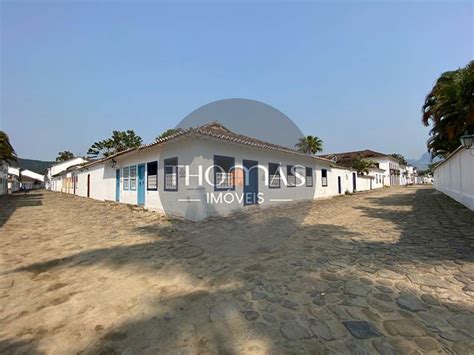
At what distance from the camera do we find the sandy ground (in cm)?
249

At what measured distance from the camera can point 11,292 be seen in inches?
146

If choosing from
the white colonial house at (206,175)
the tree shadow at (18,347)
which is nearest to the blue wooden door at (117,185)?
the white colonial house at (206,175)

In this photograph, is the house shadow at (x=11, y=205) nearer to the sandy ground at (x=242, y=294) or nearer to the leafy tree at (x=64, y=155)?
the sandy ground at (x=242, y=294)

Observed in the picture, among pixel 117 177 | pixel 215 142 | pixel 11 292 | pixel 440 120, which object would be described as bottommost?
pixel 11 292

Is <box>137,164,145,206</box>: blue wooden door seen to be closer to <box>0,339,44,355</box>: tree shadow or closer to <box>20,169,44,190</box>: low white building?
<box>0,339,44,355</box>: tree shadow

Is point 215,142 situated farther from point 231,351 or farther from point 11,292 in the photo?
point 231,351

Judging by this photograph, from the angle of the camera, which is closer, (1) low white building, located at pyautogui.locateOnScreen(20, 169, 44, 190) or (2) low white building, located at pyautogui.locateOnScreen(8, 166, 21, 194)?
(2) low white building, located at pyautogui.locateOnScreen(8, 166, 21, 194)

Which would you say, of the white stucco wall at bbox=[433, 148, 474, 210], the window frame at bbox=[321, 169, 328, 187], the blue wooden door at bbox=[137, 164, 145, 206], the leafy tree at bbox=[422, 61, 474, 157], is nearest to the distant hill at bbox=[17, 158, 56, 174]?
the blue wooden door at bbox=[137, 164, 145, 206]

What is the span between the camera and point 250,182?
39.5 ft

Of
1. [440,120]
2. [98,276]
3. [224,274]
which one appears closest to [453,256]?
[224,274]

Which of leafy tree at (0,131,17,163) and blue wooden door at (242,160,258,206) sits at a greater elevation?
leafy tree at (0,131,17,163)

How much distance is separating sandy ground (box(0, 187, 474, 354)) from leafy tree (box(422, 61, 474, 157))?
5976 millimetres

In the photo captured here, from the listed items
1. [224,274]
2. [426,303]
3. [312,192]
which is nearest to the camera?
[426,303]

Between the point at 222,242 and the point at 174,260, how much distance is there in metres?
1.60
